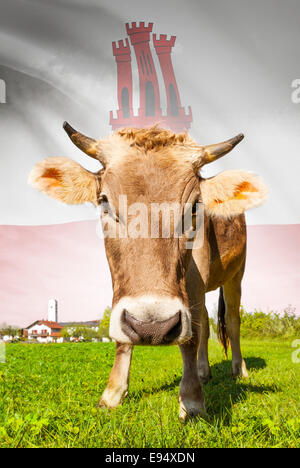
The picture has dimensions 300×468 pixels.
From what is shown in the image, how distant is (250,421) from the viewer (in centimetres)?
319

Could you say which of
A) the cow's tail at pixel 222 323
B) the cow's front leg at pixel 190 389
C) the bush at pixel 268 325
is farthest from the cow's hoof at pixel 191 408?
the bush at pixel 268 325

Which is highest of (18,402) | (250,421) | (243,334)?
(250,421)

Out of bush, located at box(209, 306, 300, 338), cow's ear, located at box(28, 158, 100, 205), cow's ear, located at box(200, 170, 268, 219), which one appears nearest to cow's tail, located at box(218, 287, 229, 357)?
cow's ear, located at box(200, 170, 268, 219)

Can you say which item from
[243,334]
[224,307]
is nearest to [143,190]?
[224,307]

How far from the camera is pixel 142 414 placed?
11.3 feet

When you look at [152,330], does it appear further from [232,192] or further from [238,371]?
[238,371]

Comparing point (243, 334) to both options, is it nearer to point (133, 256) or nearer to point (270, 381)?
point (270, 381)

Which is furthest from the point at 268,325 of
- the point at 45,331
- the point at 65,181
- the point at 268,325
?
the point at 65,181

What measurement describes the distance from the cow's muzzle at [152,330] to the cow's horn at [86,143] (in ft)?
5.47

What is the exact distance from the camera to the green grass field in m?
2.74

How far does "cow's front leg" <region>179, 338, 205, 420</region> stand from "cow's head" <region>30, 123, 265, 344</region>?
0.95 metres

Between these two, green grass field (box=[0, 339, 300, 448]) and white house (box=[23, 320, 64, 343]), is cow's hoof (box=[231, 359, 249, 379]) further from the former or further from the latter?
white house (box=[23, 320, 64, 343])

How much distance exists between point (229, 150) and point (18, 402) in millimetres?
3189

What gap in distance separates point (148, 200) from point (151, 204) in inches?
1.6
